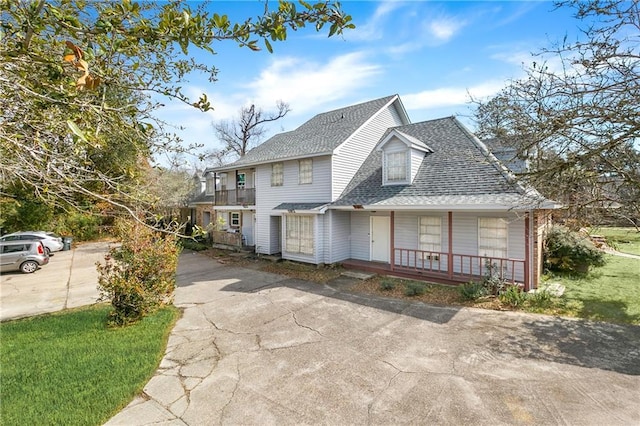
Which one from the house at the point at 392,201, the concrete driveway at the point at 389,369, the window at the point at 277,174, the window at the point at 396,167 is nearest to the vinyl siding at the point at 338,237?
the house at the point at 392,201

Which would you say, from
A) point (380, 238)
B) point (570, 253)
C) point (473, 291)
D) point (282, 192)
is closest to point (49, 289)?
point (282, 192)

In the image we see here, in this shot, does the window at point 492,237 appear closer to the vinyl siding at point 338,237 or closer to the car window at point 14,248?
the vinyl siding at point 338,237

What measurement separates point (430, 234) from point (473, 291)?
3586 millimetres

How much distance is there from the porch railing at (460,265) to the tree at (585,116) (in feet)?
11.2

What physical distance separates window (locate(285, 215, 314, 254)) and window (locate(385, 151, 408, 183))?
4369 mm

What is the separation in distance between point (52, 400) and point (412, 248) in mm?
11799

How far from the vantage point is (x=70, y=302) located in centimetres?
1011

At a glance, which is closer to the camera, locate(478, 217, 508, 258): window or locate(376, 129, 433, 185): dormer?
locate(478, 217, 508, 258): window

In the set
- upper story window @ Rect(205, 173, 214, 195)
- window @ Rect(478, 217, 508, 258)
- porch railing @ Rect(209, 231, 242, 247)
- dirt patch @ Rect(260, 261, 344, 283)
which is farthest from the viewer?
upper story window @ Rect(205, 173, 214, 195)

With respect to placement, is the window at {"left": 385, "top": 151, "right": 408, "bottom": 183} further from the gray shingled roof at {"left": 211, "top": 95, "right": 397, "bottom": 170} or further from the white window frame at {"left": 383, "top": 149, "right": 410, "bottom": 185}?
the gray shingled roof at {"left": 211, "top": 95, "right": 397, "bottom": 170}

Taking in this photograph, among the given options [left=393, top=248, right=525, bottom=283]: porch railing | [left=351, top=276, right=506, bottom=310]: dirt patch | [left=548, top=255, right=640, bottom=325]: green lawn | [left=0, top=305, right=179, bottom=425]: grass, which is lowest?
[left=351, top=276, right=506, bottom=310]: dirt patch

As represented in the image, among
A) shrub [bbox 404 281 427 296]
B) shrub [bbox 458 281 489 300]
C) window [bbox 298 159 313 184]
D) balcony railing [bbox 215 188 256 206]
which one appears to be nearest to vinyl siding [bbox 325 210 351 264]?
window [bbox 298 159 313 184]

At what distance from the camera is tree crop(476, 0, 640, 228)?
523 cm

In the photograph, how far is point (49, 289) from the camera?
467 inches
